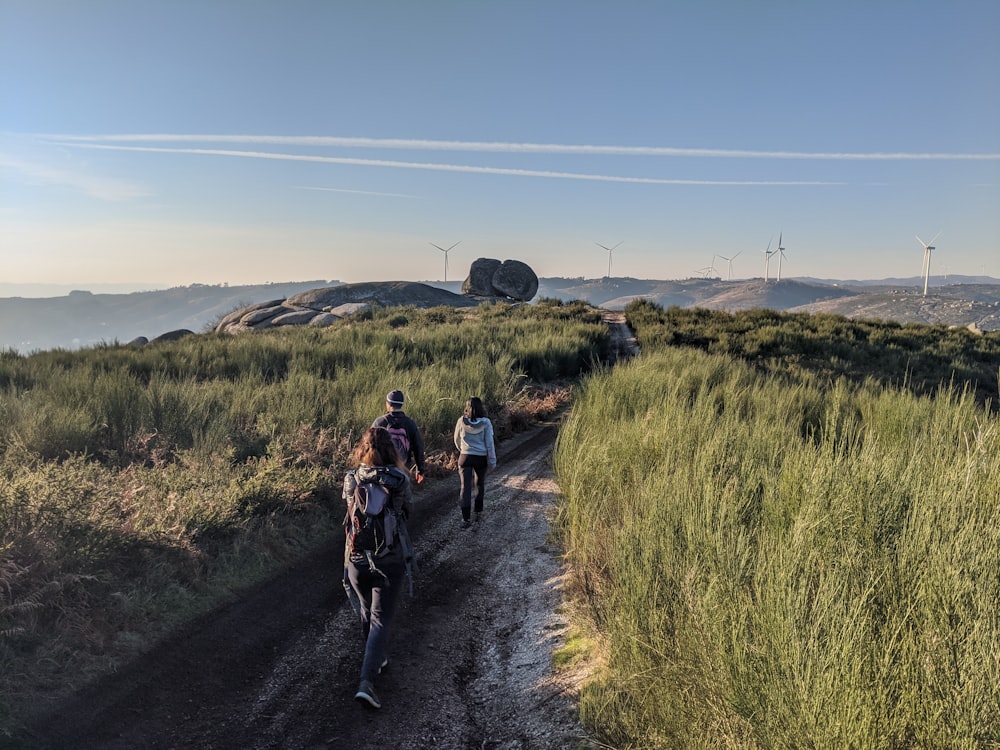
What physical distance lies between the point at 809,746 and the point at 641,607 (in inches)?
60.9

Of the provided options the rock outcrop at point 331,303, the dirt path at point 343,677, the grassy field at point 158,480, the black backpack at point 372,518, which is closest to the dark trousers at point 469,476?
the dirt path at point 343,677

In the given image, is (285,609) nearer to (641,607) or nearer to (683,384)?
(641,607)

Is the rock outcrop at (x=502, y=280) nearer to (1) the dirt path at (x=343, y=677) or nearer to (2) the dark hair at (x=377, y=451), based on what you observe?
(1) the dirt path at (x=343, y=677)

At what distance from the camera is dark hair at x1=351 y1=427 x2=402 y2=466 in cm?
456

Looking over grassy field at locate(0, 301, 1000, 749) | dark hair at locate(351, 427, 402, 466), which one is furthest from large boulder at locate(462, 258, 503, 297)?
dark hair at locate(351, 427, 402, 466)

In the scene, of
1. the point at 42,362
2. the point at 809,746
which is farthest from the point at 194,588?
the point at 42,362

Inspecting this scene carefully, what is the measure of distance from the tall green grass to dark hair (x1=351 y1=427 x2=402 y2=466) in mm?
2116

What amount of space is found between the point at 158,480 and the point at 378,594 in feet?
14.7

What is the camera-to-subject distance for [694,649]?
10.8 ft

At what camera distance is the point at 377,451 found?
4.60 metres

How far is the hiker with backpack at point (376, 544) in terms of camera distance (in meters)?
4.32

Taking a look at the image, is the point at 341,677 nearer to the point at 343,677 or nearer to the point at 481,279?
the point at 343,677

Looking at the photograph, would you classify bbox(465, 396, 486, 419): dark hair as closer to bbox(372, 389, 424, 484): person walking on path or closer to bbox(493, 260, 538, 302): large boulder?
bbox(372, 389, 424, 484): person walking on path

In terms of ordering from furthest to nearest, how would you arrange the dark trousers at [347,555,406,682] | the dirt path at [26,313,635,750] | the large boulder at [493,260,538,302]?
the large boulder at [493,260,538,302], the dark trousers at [347,555,406,682], the dirt path at [26,313,635,750]
